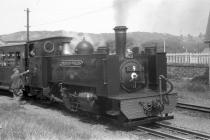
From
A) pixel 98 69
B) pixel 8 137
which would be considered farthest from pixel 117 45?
pixel 8 137

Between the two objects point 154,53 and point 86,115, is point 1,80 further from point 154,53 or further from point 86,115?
point 154,53

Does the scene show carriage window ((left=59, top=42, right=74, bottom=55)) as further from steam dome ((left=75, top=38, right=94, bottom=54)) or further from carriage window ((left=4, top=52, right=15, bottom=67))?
carriage window ((left=4, top=52, right=15, bottom=67))

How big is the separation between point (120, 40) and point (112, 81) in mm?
1130

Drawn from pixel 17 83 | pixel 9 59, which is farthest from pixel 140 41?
pixel 17 83

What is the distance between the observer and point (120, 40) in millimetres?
8641

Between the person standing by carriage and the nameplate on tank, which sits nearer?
the nameplate on tank

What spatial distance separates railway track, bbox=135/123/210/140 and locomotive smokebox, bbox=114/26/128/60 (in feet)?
6.80

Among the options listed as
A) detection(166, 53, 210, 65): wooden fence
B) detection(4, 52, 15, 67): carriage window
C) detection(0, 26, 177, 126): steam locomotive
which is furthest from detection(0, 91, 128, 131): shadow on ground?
detection(166, 53, 210, 65): wooden fence

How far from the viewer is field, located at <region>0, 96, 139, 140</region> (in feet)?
21.3

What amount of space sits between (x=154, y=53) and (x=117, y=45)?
1.47 meters

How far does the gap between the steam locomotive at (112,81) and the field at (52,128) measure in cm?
45

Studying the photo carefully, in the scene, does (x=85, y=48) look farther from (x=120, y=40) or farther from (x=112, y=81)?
(x=112, y=81)

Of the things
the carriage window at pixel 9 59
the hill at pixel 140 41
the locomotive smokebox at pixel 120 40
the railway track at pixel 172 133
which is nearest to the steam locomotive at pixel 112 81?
the locomotive smokebox at pixel 120 40

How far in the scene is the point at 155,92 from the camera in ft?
30.6
